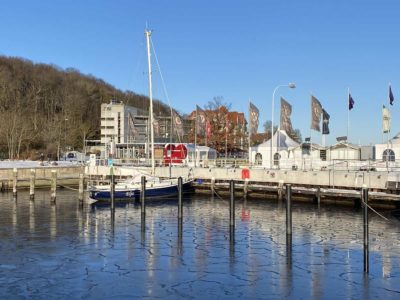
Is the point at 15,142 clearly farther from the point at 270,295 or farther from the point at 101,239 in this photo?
the point at 270,295

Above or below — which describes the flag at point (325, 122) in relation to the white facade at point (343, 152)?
above

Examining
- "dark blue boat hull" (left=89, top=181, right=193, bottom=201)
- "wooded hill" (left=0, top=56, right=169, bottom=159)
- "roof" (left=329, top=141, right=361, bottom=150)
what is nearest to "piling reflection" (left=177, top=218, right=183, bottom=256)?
"dark blue boat hull" (left=89, top=181, right=193, bottom=201)

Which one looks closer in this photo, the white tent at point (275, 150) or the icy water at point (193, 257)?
the icy water at point (193, 257)

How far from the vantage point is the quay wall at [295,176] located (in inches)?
1677

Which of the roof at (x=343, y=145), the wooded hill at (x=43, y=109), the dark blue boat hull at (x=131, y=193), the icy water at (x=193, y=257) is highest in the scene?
the wooded hill at (x=43, y=109)

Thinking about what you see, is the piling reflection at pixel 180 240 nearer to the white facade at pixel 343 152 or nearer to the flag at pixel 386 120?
the flag at pixel 386 120

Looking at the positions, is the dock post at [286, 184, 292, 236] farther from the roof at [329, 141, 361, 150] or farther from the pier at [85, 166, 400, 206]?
the roof at [329, 141, 361, 150]

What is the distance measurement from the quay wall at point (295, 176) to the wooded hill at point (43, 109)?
4815cm

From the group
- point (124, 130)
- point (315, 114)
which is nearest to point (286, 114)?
point (315, 114)

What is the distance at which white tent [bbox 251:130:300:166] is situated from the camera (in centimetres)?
6988

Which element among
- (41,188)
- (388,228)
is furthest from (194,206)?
(41,188)

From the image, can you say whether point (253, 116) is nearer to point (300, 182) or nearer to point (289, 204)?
point (300, 182)

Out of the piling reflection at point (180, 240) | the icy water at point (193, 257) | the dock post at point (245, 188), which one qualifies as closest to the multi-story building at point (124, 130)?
the dock post at point (245, 188)

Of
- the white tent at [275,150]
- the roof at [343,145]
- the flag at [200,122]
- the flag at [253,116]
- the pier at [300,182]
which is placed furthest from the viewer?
the white tent at [275,150]
